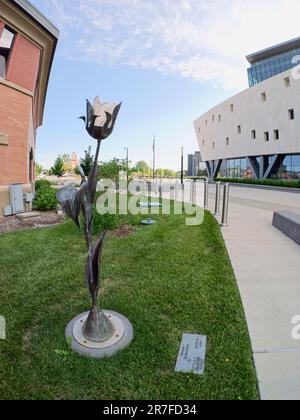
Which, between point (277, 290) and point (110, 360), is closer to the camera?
point (110, 360)

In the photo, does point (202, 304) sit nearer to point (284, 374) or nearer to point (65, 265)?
point (284, 374)

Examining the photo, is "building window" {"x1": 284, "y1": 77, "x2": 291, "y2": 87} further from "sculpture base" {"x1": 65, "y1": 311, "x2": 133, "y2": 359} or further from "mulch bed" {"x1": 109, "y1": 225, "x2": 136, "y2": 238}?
"sculpture base" {"x1": 65, "y1": 311, "x2": 133, "y2": 359}

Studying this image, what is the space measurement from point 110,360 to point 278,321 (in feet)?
6.44

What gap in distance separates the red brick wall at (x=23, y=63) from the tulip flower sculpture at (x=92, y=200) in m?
10.3

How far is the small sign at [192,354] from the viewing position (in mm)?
2492

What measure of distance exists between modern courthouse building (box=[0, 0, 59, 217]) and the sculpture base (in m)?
8.39

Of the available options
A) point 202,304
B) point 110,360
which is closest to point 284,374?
point 202,304

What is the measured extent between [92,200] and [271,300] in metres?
2.72

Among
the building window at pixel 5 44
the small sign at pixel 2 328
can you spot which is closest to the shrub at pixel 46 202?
the building window at pixel 5 44

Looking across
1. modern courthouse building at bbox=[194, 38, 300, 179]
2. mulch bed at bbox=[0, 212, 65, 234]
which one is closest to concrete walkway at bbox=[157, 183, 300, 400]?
mulch bed at bbox=[0, 212, 65, 234]

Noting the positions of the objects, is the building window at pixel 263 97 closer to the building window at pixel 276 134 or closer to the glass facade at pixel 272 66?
the building window at pixel 276 134
